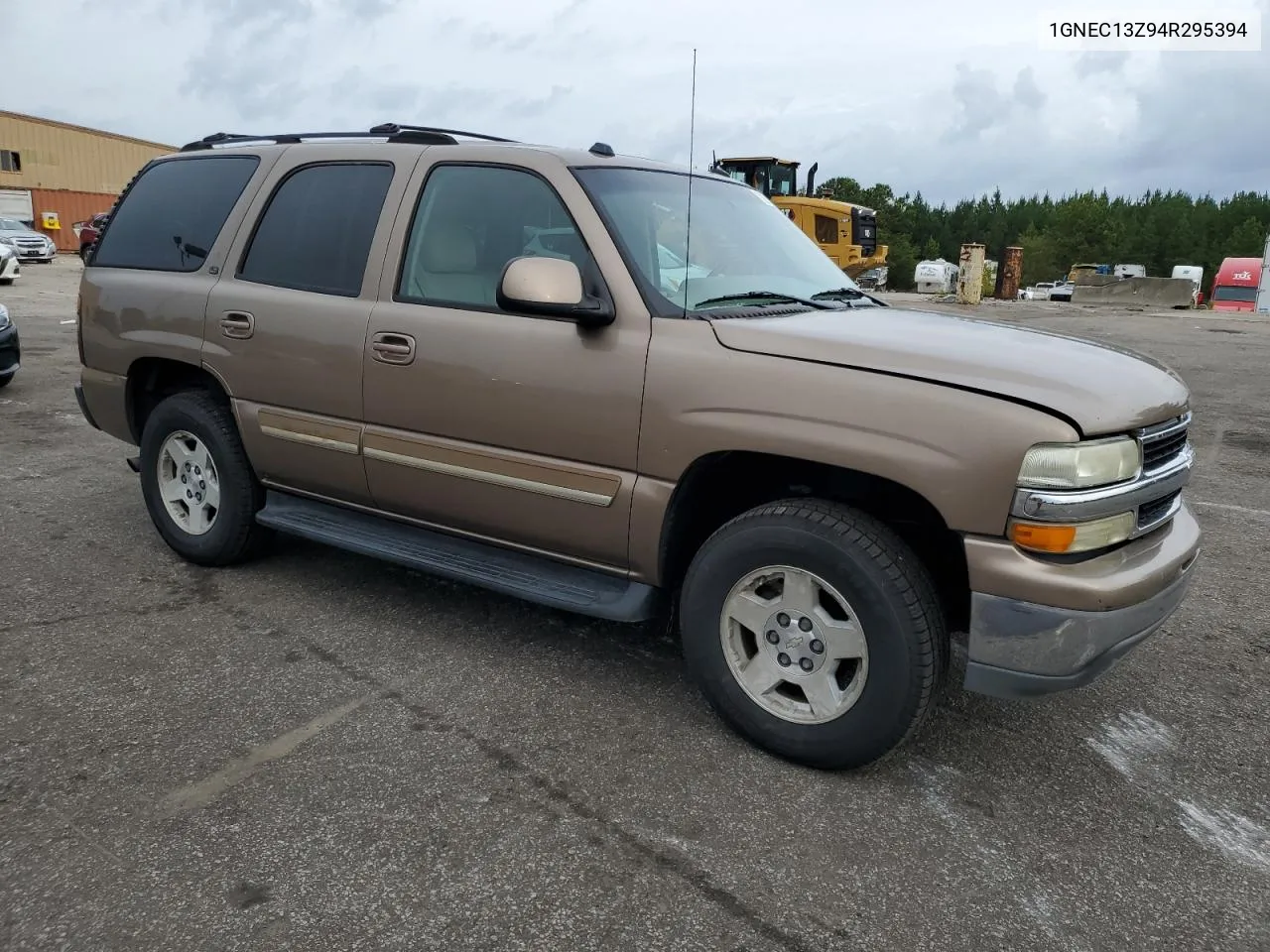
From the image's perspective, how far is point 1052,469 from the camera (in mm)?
2473

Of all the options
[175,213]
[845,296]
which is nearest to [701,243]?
[845,296]

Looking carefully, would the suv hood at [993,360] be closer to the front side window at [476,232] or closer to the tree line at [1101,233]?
the front side window at [476,232]

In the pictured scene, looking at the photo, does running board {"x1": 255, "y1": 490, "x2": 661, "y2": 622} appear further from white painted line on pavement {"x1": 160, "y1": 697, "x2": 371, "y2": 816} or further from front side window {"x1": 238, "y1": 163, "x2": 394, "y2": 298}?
front side window {"x1": 238, "y1": 163, "x2": 394, "y2": 298}

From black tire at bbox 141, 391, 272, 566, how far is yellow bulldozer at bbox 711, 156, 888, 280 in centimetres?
1982

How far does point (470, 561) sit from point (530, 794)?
105cm

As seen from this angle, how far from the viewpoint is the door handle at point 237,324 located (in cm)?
398

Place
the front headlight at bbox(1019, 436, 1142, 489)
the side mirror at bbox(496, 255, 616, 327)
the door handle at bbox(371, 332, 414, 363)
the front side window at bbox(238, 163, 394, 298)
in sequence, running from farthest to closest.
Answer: the front side window at bbox(238, 163, 394, 298) < the door handle at bbox(371, 332, 414, 363) < the side mirror at bbox(496, 255, 616, 327) < the front headlight at bbox(1019, 436, 1142, 489)

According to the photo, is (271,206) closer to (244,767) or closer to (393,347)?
(393,347)

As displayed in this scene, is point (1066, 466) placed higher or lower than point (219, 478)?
higher

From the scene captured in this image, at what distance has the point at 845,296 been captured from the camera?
378cm

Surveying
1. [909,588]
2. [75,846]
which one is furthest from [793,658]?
[75,846]

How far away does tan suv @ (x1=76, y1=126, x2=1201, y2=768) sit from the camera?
2576 millimetres

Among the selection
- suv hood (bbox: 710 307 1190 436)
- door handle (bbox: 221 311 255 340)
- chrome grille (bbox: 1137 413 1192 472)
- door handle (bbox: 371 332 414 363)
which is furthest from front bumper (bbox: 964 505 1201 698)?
door handle (bbox: 221 311 255 340)

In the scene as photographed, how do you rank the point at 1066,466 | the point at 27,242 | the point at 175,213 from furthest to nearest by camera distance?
1. the point at 27,242
2. the point at 175,213
3. the point at 1066,466
